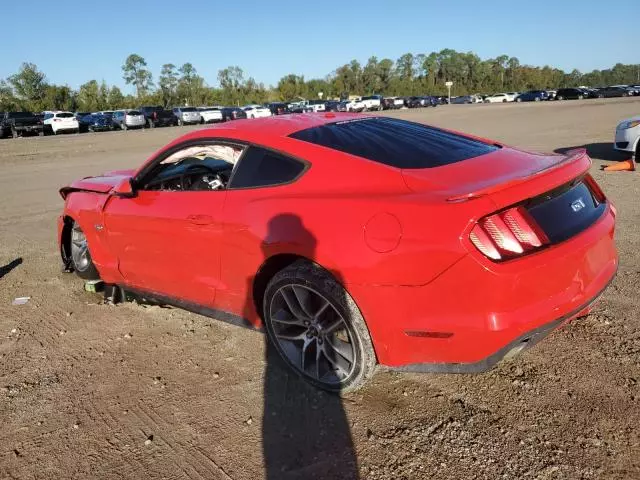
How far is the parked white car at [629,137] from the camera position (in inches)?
381

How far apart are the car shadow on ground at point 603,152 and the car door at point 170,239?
9.32 meters

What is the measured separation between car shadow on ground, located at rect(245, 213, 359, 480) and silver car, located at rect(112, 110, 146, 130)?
1660 inches

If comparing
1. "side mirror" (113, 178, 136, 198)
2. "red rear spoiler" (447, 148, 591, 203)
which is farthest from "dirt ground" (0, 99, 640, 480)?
"red rear spoiler" (447, 148, 591, 203)

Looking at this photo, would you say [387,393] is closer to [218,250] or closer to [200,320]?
[218,250]

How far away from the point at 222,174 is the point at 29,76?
79.3 meters

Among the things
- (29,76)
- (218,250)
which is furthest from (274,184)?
(29,76)

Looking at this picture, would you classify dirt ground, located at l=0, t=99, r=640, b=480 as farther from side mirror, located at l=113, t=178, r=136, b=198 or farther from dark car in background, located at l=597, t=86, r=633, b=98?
dark car in background, located at l=597, t=86, r=633, b=98

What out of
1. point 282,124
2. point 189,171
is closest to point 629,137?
point 282,124

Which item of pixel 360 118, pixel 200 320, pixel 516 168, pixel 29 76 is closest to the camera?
pixel 516 168

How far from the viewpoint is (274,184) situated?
3137mm

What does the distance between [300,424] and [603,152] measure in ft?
39.0

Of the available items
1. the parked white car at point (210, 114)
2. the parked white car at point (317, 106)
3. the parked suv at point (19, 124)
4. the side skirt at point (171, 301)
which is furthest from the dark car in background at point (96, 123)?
the side skirt at point (171, 301)

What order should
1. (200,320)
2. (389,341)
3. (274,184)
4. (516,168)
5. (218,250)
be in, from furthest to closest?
(200,320) < (218,250) < (274,184) < (516,168) < (389,341)

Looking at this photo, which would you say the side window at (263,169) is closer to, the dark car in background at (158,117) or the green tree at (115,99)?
the dark car in background at (158,117)
